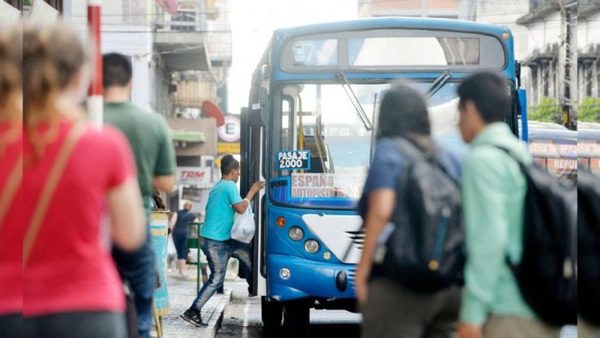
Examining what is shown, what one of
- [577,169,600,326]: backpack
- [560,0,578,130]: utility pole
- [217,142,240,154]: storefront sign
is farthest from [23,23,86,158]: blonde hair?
[217,142,240,154]: storefront sign

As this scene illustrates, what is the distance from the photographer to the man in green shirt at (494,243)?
479 centimetres

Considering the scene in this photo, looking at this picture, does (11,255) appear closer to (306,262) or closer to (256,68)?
(306,262)

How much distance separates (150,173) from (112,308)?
1595mm

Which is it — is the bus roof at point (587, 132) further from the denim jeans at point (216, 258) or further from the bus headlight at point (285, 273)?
the denim jeans at point (216, 258)

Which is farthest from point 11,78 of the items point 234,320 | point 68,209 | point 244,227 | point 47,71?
point 234,320

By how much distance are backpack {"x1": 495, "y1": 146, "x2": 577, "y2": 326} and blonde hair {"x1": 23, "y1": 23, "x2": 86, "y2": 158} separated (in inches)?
74.5

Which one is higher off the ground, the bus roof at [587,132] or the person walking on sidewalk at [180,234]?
the bus roof at [587,132]

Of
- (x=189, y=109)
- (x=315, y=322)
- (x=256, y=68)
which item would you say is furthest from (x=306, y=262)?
(x=189, y=109)

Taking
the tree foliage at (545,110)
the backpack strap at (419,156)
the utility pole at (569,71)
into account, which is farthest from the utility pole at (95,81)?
the tree foliage at (545,110)

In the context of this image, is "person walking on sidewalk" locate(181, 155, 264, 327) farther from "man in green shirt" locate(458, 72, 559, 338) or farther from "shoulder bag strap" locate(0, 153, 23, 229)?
"shoulder bag strap" locate(0, 153, 23, 229)

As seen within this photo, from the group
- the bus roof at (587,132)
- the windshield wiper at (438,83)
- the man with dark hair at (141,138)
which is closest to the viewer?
the man with dark hair at (141,138)

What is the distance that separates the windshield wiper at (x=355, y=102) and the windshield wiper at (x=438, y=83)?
57 cm

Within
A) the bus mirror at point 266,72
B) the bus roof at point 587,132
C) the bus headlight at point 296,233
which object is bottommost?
the bus headlight at point 296,233

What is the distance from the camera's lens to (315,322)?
47.0 ft
